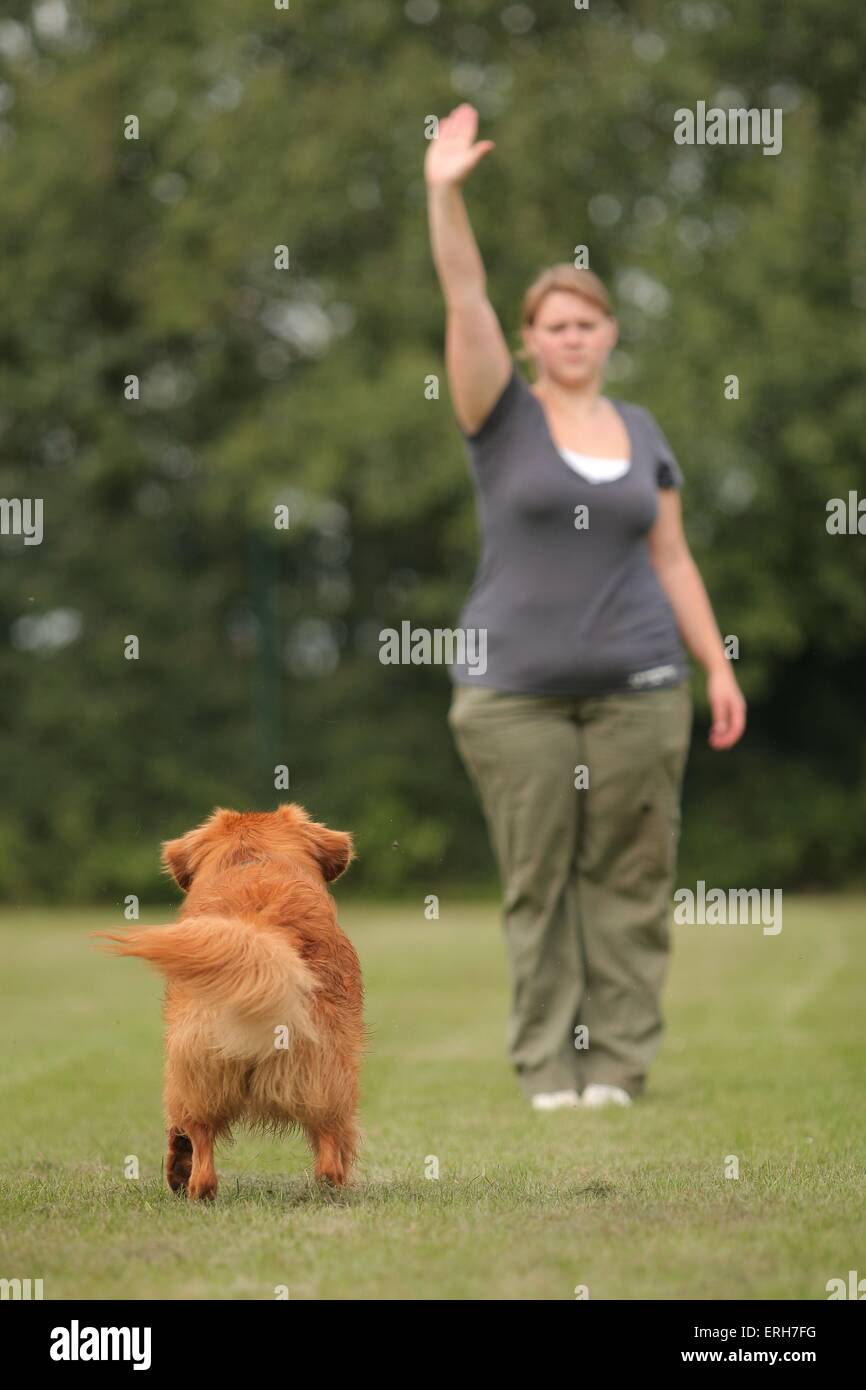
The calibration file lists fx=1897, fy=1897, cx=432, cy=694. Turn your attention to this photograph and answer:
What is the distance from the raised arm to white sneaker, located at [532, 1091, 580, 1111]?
177 centimetres

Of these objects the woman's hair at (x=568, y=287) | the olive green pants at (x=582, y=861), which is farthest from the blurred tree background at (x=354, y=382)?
the woman's hair at (x=568, y=287)

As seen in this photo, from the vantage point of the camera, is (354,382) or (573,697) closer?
(573,697)

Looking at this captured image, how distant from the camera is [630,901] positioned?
5.18m

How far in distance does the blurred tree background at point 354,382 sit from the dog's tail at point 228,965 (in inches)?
485

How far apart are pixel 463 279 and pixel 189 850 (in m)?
1.73

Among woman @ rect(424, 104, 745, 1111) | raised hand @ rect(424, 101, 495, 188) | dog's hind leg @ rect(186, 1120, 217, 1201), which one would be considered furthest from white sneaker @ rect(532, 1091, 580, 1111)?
raised hand @ rect(424, 101, 495, 188)

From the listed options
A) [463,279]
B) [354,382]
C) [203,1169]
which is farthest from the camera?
[354,382]

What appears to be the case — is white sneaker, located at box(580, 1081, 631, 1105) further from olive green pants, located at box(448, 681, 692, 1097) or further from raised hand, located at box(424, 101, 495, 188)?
raised hand, located at box(424, 101, 495, 188)

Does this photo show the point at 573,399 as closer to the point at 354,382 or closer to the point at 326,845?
the point at 326,845

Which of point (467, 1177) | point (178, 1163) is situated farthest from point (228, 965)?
point (467, 1177)

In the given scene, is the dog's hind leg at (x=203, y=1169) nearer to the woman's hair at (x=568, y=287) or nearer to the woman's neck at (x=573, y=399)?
the woman's neck at (x=573, y=399)

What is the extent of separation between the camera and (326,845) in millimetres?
3752

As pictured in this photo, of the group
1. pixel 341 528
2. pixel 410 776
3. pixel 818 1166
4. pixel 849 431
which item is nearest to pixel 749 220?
pixel 849 431
